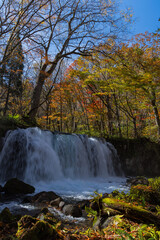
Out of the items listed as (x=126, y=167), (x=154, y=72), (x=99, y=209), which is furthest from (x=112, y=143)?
(x=99, y=209)

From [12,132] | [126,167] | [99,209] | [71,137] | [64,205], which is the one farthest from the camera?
[126,167]

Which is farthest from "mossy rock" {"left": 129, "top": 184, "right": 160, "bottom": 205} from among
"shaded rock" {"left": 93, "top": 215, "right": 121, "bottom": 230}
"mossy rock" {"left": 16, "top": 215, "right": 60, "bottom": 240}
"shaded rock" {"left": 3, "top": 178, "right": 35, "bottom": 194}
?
"shaded rock" {"left": 3, "top": 178, "right": 35, "bottom": 194}

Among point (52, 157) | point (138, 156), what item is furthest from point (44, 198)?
point (138, 156)

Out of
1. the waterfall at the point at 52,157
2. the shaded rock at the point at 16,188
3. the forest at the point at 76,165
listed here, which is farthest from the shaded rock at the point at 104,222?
the waterfall at the point at 52,157

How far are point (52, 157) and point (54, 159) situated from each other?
149mm

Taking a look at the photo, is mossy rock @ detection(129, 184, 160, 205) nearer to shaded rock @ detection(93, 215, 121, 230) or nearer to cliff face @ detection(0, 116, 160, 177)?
shaded rock @ detection(93, 215, 121, 230)

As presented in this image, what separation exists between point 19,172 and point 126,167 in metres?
7.55

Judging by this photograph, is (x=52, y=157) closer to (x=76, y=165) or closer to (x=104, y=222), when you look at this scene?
(x=76, y=165)

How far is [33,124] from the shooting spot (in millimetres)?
10102

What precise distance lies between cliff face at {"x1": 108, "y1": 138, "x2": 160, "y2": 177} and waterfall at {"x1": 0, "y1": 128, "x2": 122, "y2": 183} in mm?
991

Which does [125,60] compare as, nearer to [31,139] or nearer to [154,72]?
[154,72]

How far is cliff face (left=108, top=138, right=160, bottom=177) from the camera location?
10.9m

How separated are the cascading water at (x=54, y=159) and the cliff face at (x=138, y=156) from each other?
1.06 meters

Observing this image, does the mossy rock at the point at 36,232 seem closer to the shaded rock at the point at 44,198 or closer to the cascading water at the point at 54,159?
the shaded rock at the point at 44,198
